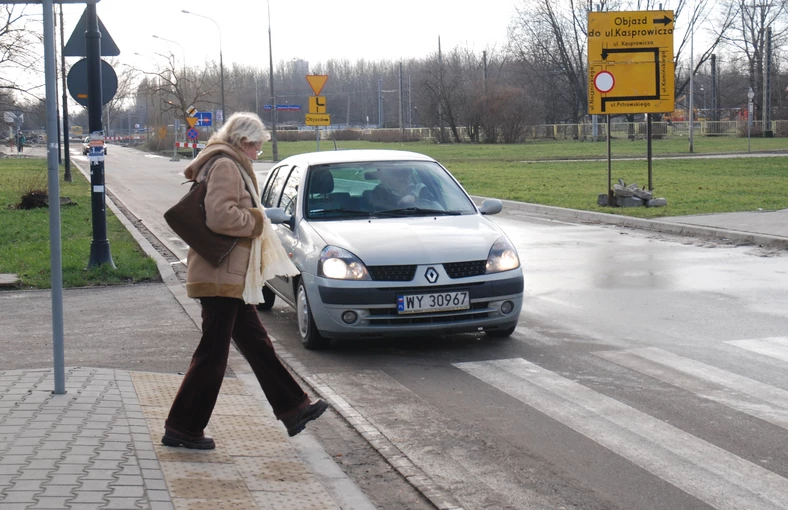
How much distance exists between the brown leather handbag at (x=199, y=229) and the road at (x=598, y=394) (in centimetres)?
147

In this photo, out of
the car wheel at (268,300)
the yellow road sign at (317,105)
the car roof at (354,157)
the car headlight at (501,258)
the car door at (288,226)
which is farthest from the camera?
the yellow road sign at (317,105)

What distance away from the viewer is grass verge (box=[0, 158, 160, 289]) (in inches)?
470

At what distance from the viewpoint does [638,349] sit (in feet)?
25.3

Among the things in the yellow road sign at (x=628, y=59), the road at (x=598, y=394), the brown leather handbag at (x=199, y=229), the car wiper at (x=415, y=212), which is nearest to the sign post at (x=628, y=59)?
the yellow road sign at (x=628, y=59)

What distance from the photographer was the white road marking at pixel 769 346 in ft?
24.5

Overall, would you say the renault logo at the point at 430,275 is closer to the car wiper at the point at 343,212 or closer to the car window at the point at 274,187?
the car wiper at the point at 343,212

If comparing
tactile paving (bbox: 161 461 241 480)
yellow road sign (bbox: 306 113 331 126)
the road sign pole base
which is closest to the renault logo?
tactile paving (bbox: 161 461 241 480)

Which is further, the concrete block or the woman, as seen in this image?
the concrete block

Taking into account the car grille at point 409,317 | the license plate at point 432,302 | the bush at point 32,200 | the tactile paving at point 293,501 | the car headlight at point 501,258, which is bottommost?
the tactile paving at point 293,501

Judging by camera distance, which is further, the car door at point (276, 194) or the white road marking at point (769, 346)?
the car door at point (276, 194)

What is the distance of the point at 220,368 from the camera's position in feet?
16.8

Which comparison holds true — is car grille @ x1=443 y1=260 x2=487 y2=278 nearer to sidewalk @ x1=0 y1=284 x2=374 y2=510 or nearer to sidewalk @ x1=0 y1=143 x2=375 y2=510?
sidewalk @ x1=0 y1=143 x2=375 y2=510

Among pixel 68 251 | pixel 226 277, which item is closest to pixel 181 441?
pixel 226 277

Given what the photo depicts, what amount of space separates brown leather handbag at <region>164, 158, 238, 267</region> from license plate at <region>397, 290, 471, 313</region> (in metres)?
2.69
